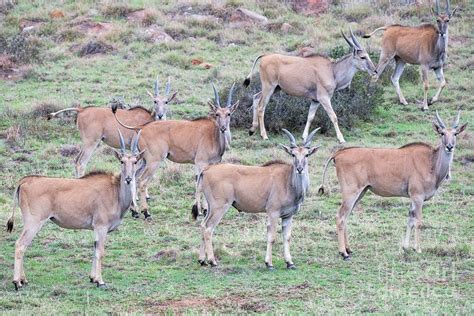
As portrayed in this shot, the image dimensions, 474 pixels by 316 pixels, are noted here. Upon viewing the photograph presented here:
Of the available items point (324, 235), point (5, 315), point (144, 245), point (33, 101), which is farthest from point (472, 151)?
point (5, 315)

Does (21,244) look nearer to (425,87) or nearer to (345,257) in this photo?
(345,257)

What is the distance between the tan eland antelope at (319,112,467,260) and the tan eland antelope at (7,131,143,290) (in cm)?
246

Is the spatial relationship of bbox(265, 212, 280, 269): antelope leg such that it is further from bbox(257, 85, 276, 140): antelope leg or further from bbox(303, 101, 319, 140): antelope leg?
bbox(257, 85, 276, 140): antelope leg

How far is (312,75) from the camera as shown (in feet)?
62.3

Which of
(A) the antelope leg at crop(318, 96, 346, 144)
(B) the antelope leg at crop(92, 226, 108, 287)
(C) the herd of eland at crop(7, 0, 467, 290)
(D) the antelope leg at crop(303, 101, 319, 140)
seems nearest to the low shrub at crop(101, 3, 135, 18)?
(D) the antelope leg at crop(303, 101, 319, 140)

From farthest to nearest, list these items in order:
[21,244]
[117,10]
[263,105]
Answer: [117,10]
[263,105]
[21,244]

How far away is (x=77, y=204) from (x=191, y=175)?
5249mm

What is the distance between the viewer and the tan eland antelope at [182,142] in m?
15.4

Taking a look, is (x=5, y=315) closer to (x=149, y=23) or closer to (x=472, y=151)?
(x=472, y=151)

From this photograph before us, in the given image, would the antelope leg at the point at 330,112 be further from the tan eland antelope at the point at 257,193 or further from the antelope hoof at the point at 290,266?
the antelope hoof at the point at 290,266

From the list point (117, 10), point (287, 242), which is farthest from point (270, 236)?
point (117, 10)

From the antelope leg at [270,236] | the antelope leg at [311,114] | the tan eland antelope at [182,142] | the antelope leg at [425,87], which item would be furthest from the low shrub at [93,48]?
the antelope leg at [270,236]

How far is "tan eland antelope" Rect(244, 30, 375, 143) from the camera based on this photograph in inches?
746

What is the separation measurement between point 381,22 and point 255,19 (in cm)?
309
